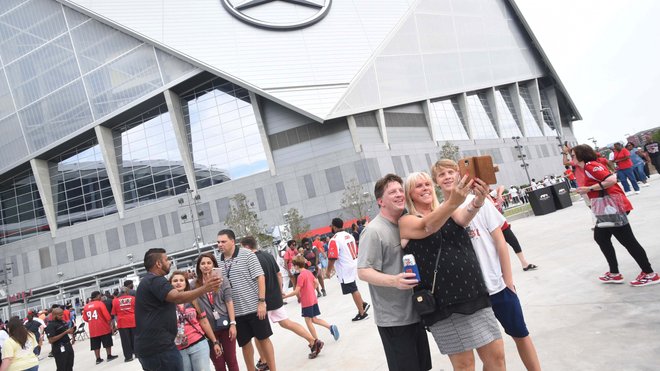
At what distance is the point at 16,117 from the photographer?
4091 cm

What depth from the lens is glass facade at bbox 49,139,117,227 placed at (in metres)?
40.8

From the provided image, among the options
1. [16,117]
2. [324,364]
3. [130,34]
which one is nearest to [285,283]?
[324,364]

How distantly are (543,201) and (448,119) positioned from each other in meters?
30.2

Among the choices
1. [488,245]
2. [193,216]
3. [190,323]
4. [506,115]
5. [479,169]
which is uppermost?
[506,115]

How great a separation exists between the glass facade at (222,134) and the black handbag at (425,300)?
35624mm

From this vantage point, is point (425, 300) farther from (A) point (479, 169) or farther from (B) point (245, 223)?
(B) point (245, 223)

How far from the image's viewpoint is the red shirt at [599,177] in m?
4.65

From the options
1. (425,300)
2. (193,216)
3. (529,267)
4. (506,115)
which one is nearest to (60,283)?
(193,216)

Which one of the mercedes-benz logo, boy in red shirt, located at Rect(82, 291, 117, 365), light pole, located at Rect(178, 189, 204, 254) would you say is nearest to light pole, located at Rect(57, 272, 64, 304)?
light pole, located at Rect(178, 189, 204, 254)

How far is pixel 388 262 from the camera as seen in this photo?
253cm

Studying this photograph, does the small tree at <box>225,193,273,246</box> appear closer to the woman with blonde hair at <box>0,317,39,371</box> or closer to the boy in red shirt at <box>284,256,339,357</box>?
the boy in red shirt at <box>284,256,339,357</box>

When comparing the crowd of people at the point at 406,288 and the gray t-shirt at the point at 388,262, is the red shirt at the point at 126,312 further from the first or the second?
the gray t-shirt at the point at 388,262

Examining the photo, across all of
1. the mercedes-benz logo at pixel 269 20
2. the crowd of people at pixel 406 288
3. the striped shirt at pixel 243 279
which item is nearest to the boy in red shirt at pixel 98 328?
the crowd of people at pixel 406 288

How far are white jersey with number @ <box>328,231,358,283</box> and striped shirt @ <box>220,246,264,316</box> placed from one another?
274 centimetres
